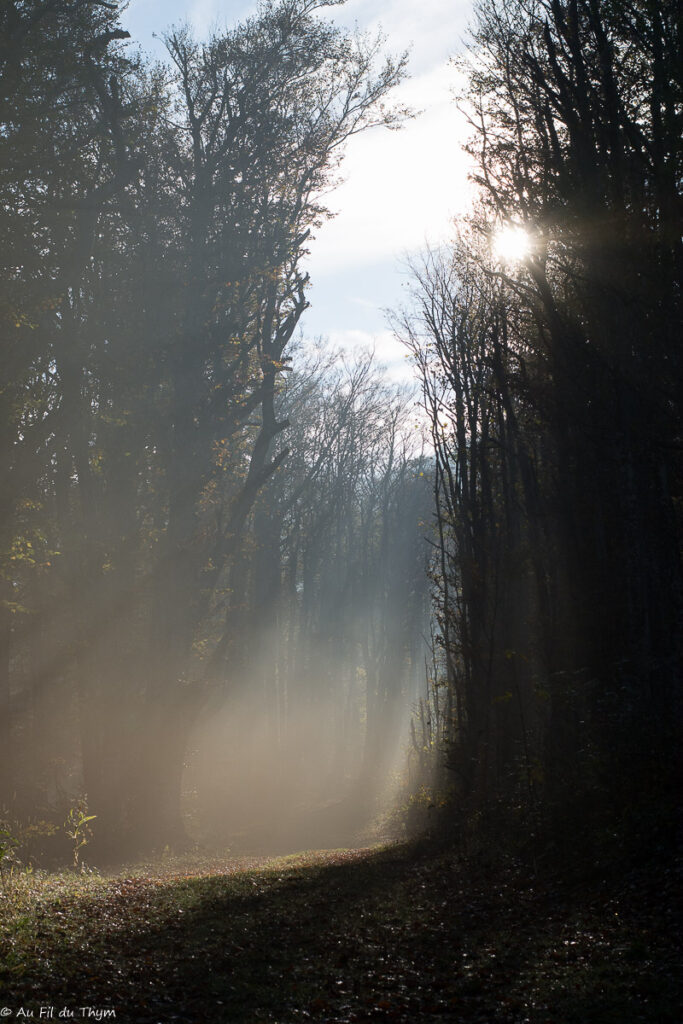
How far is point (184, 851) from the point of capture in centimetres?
1838

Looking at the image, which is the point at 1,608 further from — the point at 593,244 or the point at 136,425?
the point at 593,244

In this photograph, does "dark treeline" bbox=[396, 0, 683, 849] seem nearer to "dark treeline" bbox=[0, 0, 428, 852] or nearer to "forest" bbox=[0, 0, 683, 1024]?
"forest" bbox=[0, 0, 683, 1024]

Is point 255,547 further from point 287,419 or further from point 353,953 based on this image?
point 353,953

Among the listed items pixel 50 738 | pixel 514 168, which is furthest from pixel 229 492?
pixel 514 168

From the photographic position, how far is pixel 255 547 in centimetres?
2634

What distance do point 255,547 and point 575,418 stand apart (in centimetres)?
1513

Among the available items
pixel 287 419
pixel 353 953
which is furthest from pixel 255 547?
pixel 353 953

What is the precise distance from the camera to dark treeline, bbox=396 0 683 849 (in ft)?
37.4

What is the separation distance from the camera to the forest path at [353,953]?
18.0 ft

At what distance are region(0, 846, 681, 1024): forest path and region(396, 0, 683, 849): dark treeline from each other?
7.00 feet

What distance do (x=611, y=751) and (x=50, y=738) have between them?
1613 centimetres

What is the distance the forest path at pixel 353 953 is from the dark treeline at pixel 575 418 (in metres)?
2.13

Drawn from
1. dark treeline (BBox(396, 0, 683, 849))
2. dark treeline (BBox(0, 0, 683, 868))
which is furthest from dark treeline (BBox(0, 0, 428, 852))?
dark treeline (BBox(396, 0, 683, 849))

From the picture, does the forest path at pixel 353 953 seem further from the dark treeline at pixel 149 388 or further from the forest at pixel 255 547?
the dark treeline at pixel 149 388
